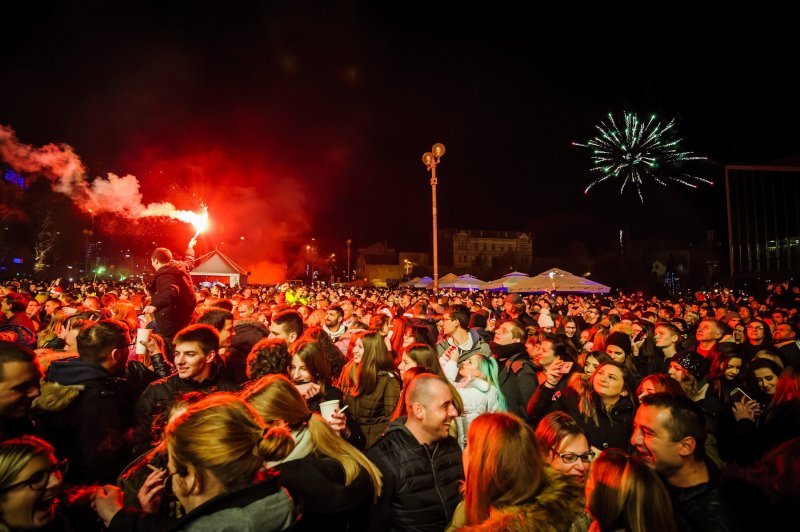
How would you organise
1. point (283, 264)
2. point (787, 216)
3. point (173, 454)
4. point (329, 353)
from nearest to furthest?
point (173, 454) → point (329, 353) → point (787, 216) → point (283, 264)

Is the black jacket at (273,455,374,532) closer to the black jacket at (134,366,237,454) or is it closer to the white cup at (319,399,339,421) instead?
the white cup at (319,399,339,421)

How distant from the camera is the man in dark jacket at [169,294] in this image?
578 centimetres

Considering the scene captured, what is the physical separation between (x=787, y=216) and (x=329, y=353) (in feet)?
100

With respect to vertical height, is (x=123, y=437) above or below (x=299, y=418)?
below

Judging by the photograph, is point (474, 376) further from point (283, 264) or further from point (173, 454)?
point (283, 264)

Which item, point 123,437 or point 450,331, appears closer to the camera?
point 123,437

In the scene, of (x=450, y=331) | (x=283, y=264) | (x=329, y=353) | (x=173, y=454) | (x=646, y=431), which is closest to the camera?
(x=173, y=454)

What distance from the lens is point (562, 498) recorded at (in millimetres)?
2240

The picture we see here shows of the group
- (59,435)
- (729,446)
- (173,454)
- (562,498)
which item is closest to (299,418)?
(173,454)

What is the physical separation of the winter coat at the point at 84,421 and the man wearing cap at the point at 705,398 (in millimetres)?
4289

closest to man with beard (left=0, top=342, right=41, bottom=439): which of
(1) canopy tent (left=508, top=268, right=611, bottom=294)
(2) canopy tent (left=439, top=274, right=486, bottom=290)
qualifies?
(1) canopy tent (left=508, top=268, right=611, bottom=294)

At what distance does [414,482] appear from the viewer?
8.50ft

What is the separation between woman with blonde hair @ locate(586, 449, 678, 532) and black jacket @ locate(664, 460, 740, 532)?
227 mm

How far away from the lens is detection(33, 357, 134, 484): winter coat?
112 inches
